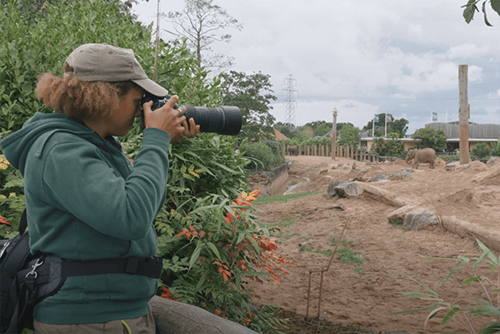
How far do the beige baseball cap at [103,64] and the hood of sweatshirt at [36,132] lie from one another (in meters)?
0.14

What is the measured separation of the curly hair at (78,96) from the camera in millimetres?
1246

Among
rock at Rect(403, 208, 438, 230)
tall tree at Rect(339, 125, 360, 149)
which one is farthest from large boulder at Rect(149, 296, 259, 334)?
tall tree at Rect(339, 125, 360, 149)

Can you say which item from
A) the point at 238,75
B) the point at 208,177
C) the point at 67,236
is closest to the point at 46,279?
the point at 67,236

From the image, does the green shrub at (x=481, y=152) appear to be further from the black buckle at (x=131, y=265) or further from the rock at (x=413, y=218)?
the black buckle at (x=131, y=265)

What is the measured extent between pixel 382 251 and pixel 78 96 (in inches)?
252

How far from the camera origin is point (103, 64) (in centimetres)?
127

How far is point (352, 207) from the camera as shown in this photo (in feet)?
33.6

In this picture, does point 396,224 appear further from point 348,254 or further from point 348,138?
point 348,138

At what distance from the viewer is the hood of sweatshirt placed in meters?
1.22

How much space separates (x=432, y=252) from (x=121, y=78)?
641 cm

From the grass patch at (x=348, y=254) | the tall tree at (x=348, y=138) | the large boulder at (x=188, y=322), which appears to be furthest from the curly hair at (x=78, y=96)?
the tall tree at (x=348, y=138)

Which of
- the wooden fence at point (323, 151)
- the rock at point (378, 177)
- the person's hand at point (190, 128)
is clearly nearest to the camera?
the person's hand at point (190, 128)

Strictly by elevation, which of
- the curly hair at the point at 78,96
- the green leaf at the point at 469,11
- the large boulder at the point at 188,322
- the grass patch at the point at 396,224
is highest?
the green leaf at the point at 469,11

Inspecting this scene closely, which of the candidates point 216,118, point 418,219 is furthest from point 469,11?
point 418,219
